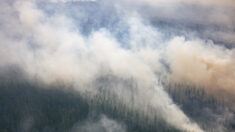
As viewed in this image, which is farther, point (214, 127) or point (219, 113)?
point (219, 113)

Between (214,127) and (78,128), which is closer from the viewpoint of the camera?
(78,128)

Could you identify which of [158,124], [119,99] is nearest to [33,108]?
[119,99]

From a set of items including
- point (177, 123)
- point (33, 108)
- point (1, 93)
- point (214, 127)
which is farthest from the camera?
point (214, 127)

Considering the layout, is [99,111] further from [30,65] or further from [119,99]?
[30,65]

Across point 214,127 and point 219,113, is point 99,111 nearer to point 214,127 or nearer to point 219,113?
point 214,127

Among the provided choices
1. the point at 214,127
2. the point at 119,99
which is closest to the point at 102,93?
the point at 119,99

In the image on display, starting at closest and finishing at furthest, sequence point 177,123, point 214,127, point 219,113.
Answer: point 177,123 → point 214,127 → point 219,113

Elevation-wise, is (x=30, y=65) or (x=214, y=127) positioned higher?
(x=30, y=65)

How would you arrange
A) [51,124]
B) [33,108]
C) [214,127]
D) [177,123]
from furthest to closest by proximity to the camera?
1. [214,127]
2. [177,123]
3. [33,108]
4. [51,124]

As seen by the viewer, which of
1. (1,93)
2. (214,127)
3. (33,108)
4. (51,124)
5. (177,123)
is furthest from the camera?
(214,127)
